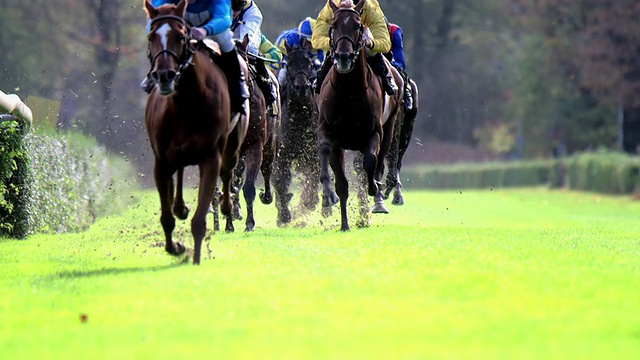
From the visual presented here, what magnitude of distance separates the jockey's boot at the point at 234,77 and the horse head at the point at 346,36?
6.47 feet

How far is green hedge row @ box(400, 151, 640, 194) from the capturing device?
113ft

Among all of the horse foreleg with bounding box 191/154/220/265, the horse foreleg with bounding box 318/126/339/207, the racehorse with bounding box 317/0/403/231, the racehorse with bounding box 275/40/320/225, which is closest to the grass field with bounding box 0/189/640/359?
the horse foreleg with bounding box 191/154/220/265

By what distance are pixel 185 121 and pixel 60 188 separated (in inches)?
292

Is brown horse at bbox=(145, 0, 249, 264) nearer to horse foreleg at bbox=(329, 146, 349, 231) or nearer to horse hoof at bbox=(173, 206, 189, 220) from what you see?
horse hoof at bbox=(173, 206, 189, 220)

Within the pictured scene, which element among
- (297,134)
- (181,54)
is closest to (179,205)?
(181,54)

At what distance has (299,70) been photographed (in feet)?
56.2

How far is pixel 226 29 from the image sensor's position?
36.8 ft

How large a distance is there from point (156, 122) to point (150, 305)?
2760 millimetres

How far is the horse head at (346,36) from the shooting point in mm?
13094

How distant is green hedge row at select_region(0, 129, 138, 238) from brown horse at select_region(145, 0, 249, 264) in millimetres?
4972

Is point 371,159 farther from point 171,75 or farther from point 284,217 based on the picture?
point 171,75

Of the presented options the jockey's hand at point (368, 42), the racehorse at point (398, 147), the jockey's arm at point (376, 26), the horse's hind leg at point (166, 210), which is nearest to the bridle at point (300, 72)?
the racehorse at point (398, 147)

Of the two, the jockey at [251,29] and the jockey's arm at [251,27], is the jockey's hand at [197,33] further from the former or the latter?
the jockey's arm at [251,27]

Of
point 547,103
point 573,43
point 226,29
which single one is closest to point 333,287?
point 226,29
